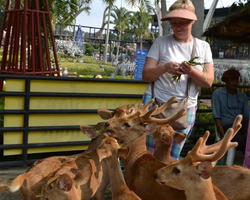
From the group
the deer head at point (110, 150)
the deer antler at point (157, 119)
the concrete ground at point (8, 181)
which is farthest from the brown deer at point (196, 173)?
the concrete ground at point (8, 181)

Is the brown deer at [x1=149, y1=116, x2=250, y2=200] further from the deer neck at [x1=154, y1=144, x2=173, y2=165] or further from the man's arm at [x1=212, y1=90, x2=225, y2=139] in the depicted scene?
the man's arm at [x1=212, y1=90, x2=225, y2=139]

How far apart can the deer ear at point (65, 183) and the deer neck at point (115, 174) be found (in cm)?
50

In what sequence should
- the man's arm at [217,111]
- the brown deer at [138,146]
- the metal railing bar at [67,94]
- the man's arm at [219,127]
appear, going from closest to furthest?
the brown deer at [138,146] → the metal railing bar at [67,94] → the man's arm at [219,127] → the man's arm at [217,111]

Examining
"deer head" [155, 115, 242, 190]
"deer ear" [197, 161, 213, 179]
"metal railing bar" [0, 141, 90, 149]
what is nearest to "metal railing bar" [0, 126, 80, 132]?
"metal railing bar" [0, 141, 90, 149]

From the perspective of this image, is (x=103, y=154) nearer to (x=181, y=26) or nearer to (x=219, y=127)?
(x=181, y=26)

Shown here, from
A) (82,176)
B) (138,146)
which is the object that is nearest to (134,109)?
(138,146)

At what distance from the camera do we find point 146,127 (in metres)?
3.78

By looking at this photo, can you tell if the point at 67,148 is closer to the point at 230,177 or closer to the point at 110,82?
the point at 110,82

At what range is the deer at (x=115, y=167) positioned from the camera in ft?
10.3

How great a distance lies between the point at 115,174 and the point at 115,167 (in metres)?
0.06

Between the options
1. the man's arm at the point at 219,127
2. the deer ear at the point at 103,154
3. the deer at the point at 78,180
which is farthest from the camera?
the man's arm at the point at 219,127

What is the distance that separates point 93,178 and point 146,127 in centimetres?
74

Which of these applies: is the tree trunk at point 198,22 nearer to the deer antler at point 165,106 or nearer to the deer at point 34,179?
the deer antler at point 165,106

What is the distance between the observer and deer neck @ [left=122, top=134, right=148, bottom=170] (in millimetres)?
3844
